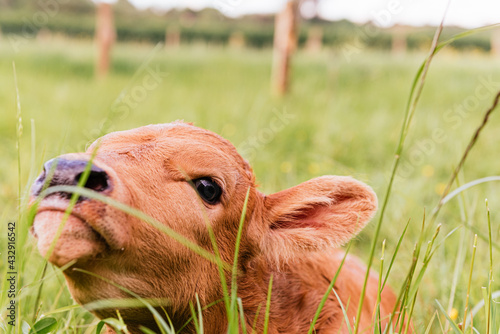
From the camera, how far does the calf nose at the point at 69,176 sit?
167 centimetres

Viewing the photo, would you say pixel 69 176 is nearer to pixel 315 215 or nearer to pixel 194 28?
pixel 315 215

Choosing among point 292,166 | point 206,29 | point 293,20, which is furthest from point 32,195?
point 206,29

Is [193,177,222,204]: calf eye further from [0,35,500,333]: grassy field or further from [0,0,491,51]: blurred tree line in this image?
[0,0,491,51]: blurred tree line

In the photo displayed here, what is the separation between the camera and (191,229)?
81.6 inches

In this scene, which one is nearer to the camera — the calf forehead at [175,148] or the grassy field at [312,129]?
the calf forehead at [175,148]

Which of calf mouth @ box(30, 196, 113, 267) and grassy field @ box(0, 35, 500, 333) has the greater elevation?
calf mouth @ box(30, 196, 113, 267)

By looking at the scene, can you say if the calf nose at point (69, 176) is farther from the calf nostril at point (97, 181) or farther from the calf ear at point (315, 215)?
the calf ear at point (315, 215)

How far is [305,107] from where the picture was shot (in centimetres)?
838

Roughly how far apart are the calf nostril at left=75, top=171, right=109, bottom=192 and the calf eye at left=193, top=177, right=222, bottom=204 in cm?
46

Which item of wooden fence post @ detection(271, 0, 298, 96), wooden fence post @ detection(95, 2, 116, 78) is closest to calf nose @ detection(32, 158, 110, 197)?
wooden fence post @ detection(271, 0, 298, 96)

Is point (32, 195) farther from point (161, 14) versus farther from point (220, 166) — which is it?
point (161, 14)

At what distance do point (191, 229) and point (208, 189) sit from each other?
180 millimetres

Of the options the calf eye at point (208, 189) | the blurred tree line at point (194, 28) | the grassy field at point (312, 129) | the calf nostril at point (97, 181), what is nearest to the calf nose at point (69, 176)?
the calf nostril at point (97, 181)

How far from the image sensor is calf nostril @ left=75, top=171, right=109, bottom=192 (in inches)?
67.0
